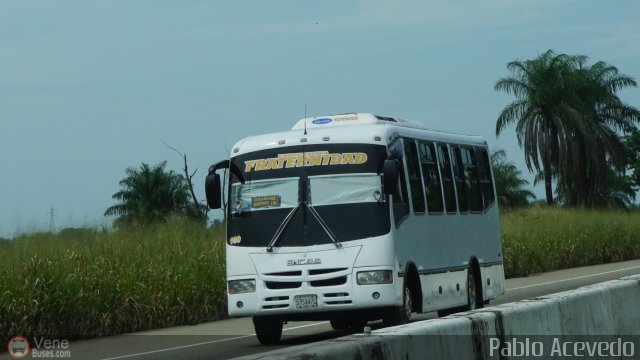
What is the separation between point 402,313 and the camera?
53.9 ft

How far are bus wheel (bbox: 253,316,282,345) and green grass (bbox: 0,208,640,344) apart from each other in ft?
11.2

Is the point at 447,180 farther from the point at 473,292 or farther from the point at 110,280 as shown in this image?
the point at 110,280

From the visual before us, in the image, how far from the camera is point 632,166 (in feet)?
275

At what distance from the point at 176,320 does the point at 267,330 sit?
5.24 m

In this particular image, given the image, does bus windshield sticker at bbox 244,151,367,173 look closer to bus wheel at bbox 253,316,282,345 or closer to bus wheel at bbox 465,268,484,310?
bus wheel at bbox 253,316,282,345

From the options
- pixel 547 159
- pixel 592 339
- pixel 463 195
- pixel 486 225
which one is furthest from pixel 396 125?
pixel 547 159

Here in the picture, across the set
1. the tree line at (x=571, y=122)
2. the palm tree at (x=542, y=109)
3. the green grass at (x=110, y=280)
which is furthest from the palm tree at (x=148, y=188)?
the green grass at (x=110, y=280)

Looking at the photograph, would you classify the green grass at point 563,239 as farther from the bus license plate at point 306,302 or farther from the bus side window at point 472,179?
the bus license plate at point 306,302

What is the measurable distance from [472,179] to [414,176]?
3.23m

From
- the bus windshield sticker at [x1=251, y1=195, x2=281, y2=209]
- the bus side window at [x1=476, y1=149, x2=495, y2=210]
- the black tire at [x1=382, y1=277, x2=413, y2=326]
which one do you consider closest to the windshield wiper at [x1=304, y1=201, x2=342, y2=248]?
the bus windshield sticker at [x1=251, y1=195, x2=281, y2=209]

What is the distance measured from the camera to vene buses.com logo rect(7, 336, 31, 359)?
17.0 metres

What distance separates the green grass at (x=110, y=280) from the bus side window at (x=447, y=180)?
17.5 feet

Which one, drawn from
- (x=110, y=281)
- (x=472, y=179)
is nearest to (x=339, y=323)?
(x=472, y=179)

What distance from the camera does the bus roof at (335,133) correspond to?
17062 mm
